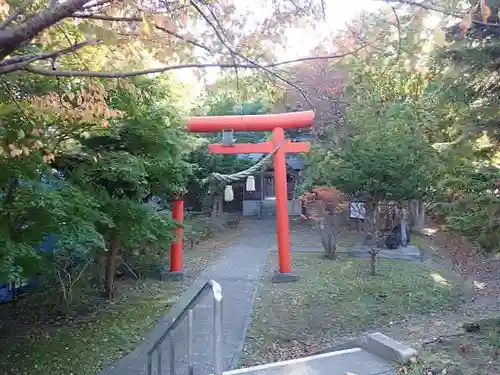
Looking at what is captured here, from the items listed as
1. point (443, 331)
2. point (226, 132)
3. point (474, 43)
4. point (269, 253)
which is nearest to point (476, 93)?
point (474, 43)

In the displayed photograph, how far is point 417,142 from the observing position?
11.6 meters

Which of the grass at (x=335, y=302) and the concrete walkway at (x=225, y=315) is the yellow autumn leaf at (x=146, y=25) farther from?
the grass at (x=335, y=302)

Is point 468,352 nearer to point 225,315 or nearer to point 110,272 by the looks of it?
point 225,315

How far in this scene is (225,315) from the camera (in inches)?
328

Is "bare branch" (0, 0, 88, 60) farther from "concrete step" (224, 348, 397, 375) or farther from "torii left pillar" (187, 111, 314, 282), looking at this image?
"torii left pillar" (187, 111, 314, 282)

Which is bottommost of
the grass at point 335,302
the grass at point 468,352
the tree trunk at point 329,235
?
the grass at point 335,302

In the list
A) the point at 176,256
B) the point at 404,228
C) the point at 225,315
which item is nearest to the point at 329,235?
the point at 404,228

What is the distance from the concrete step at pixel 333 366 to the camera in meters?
4.42

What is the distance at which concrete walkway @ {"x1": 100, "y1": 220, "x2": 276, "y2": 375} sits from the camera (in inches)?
203

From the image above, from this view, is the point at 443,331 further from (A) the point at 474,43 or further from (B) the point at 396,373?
(A) the point at 474,43

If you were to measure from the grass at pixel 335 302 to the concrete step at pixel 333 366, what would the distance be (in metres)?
1.84

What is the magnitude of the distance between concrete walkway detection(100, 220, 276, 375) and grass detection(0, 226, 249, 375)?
267 mm

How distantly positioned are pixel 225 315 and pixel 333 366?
157 inches

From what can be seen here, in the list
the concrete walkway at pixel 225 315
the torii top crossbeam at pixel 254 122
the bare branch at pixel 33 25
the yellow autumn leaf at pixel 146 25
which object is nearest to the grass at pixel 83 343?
the concrete walkway at pixel 225 315
